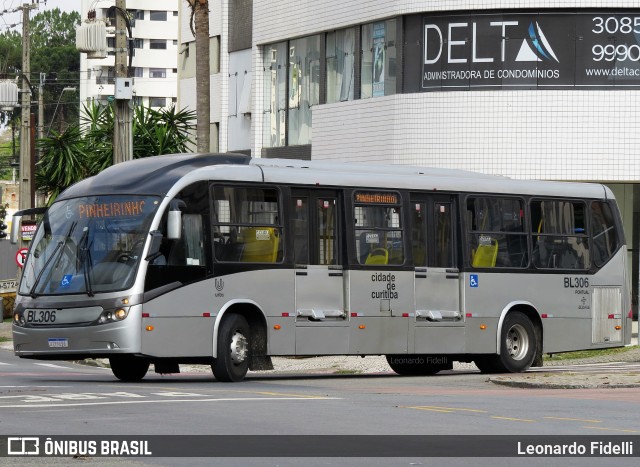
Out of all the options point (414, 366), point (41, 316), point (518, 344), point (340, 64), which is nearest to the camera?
point (41, 316)

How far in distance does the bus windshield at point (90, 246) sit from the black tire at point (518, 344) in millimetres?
7187

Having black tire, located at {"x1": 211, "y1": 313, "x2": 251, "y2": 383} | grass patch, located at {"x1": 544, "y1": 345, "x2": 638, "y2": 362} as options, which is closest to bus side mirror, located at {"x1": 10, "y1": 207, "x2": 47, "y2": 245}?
black tire, located at {"x1": 211, "y1": 313, "x2": 251, "y2": 383}

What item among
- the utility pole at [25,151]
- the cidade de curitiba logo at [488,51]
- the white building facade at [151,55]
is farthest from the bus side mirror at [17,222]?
the white building facade at [151,55]

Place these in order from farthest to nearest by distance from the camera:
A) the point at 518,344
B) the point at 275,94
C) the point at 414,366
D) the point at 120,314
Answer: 1. the point at 275,94
2. the point at 414,366
3. the point at 518,344
4. the point at 120,314

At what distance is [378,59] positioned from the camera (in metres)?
41.1

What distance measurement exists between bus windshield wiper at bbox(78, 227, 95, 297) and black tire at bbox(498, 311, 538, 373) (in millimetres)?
7555

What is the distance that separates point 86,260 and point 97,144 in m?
32.6

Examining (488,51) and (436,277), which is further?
(488,51)

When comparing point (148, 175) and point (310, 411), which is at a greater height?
point (148, 175)

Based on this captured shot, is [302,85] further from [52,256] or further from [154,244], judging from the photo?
[154,244]

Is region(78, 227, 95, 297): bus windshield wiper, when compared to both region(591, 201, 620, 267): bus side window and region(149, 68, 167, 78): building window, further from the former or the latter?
region(149, 68, 167, 78): building window

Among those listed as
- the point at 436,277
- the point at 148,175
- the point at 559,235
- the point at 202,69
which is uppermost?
the point at 202,69

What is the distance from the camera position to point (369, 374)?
27266mm

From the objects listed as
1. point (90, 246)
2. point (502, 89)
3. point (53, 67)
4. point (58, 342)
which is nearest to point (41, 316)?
point (58, 342)
